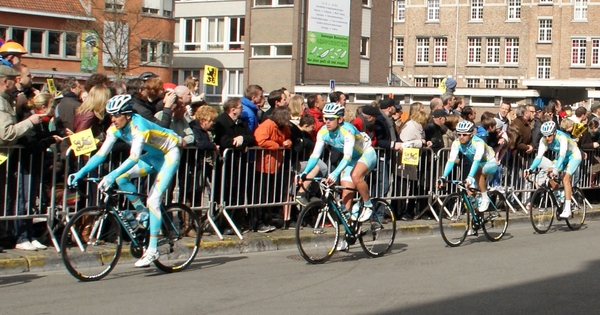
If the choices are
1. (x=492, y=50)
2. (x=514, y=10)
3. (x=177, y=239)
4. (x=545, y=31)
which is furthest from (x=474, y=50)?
(x=177, y=239)

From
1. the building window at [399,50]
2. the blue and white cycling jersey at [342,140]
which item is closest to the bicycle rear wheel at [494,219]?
the blue and white cycling jersey at [342,140]

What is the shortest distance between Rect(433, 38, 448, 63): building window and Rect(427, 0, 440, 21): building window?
79.6 inches

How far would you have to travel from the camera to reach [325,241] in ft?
36.3

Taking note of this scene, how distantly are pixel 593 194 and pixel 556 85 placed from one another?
4446 centimetres

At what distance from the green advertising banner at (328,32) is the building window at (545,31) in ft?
79.2

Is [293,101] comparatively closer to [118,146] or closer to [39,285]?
[118,146]

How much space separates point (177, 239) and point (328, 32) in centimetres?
4906

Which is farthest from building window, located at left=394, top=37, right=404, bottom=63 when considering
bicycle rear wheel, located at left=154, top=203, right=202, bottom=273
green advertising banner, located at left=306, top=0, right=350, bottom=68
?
bicycle rear wheel, located at left=154, top=203, right=202, bottom=273

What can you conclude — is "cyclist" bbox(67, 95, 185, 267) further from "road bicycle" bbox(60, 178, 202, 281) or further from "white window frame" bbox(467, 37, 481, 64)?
"white window frame" bbox(467, 37, 481, 64)

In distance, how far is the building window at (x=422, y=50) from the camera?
82250 mm

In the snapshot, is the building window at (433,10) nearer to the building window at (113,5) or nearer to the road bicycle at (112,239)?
the building window at (113,5)

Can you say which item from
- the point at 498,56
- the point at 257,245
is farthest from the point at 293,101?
the point at 498,56

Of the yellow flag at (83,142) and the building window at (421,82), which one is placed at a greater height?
the building window at (421,82)

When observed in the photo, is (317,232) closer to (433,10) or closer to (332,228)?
(332,228)
